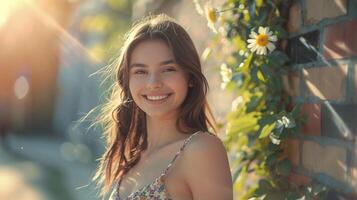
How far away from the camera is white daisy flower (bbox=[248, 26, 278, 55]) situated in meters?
1.87

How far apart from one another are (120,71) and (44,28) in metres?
7.94

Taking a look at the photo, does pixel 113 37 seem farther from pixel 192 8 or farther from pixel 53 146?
pixel 53 146

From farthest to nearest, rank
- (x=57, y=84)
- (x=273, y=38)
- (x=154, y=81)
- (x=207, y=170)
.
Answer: (x=57, y=84), (x=273, y=38), (x=154, y=81), (x=207, y=170)

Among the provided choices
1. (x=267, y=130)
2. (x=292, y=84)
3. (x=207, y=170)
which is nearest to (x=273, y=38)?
(x=292, y=84)

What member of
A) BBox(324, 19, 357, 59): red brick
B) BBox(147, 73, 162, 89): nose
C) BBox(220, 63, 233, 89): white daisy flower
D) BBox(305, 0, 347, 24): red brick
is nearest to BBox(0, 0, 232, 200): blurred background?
BBox(220, 63, 233, 89): white daisy flower

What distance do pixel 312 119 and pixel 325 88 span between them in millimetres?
133

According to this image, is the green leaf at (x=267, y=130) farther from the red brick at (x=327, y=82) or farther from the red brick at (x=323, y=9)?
the red brick at (x=323, y=9)

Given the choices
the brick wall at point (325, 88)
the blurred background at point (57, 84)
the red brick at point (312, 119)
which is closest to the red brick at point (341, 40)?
the brick wall at point (325, 88)

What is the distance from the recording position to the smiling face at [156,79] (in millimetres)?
1489

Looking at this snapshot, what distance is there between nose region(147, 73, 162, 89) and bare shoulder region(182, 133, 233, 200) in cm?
17

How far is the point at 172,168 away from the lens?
145cm

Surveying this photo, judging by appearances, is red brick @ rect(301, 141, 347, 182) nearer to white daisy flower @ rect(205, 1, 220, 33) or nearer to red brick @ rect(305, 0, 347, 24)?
red brick @ rect(305, 0, 347, 24)

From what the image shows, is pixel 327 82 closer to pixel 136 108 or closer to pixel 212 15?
pixel 136 108

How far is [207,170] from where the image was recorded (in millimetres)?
1355
